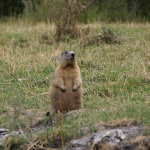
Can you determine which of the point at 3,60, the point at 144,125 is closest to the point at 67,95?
the point at 144,125

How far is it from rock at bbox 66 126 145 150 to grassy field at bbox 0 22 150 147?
164 millimetres

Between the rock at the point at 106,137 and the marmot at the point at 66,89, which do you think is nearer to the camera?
the rock at the point at 106,137

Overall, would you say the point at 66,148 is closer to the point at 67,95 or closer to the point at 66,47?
the point at 67,95

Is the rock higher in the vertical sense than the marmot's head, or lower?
lower

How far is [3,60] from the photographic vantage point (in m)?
8.31

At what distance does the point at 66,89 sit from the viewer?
16.6 feet

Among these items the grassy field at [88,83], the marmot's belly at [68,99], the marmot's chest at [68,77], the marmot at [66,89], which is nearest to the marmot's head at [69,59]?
the marmot at [66,89]

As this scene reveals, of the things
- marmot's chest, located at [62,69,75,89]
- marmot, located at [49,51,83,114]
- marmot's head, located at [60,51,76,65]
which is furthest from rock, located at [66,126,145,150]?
marmot's head, located at [60,51,76,65]

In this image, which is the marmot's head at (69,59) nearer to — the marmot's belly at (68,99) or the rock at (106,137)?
the marmot's belly at (68,99)

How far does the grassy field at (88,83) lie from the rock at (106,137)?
6.5 inches

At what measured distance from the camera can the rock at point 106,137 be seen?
12.4 ft

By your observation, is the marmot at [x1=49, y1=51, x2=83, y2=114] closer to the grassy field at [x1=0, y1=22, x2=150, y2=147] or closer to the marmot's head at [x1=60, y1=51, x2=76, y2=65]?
the marmot's head at [x1=60, y1=51, x2=76, y2=65]

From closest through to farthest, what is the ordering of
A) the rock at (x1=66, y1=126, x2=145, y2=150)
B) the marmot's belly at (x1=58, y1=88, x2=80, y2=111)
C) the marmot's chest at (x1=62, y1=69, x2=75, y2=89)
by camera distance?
the rock at (x1=66, y1=126, x2=145, y2=150) < the marmot's belly at (x1=58, y1=88, x2=80, y2=111) < the marmot's chest at (x1=62, y1=69, x2=75, y2=89)

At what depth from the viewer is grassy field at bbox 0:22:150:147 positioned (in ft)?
14.3
